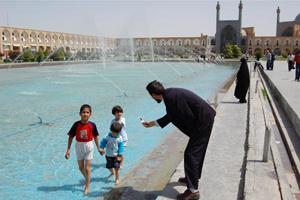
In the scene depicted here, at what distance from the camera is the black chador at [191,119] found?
2.66 m

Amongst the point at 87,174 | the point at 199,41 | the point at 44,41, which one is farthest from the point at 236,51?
the point at 87,174

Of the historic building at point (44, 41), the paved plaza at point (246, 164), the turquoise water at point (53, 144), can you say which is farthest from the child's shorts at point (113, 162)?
the historic building at point (44, 41)

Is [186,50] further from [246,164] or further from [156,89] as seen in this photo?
[156,89]

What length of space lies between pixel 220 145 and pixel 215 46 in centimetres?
6515

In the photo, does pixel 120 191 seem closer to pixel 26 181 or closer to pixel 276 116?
pixel 26 181

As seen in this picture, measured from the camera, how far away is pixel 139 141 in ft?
17.5

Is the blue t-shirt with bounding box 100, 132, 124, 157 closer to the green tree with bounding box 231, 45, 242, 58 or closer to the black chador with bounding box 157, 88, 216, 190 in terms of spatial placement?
the black chador with bounding box 157, 88, 216, 190

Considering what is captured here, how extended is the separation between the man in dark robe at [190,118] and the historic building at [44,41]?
32509 mm

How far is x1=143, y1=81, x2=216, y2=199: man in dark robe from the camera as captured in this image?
8.72ft

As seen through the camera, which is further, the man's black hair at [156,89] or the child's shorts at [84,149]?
the child's shorts at [84,149]

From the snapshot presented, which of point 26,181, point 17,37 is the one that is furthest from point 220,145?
point 17,37

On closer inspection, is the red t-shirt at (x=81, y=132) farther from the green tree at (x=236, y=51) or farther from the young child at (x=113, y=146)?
the green tree at (x=236, y=51)

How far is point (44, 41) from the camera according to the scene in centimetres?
5131

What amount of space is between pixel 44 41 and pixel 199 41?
3471 cm
